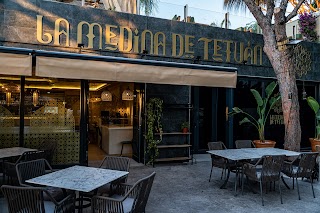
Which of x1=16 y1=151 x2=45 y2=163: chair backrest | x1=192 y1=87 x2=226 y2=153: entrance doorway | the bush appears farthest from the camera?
the bush

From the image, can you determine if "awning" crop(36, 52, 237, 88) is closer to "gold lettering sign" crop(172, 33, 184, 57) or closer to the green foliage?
"gold lettering sign" crop(172, 33, 184, 57)

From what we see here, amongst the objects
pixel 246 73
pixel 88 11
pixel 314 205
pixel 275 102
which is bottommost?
pixel 314 205

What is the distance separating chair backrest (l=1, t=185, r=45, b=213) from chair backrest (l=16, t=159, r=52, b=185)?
81 centimetres

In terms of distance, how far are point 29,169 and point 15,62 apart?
197 centimetres

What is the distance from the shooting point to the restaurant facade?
5.93m

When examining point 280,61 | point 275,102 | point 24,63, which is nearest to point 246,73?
point 275,102

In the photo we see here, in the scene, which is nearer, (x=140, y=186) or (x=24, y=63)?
(x=140, y=186)

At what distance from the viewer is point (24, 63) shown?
513 centimetres

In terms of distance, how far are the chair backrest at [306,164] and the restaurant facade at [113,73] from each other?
91.5 inches

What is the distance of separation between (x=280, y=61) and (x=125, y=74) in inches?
186

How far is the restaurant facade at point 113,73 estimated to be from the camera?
19.4 feet

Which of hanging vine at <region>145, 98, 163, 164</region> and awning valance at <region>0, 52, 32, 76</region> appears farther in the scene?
hanging vine at <region>145, 98, 163, 164</region>

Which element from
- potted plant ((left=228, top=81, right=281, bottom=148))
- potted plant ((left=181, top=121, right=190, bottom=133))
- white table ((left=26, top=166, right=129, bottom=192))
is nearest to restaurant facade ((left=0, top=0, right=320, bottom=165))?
potted plant ((left=181, top=121, right=190, bottom=133))

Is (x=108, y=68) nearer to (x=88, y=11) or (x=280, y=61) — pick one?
(x=88, y=11)
